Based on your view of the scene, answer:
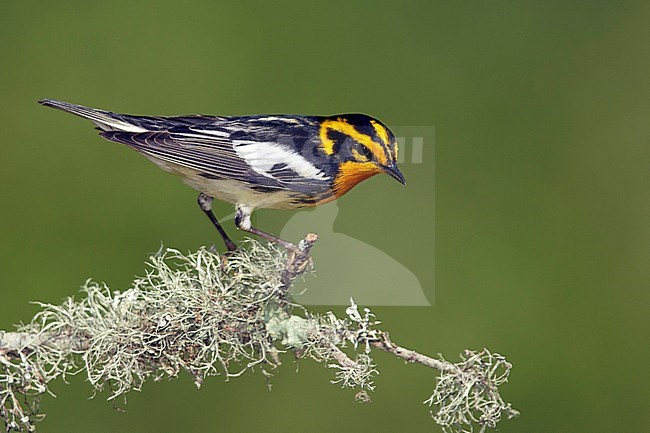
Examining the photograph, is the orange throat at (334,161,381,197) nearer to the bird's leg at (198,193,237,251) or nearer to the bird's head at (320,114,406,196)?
the bird's head at (320,114,406,196)

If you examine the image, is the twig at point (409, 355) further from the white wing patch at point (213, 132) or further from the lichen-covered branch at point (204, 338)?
the white wing patch at point (213, 132)

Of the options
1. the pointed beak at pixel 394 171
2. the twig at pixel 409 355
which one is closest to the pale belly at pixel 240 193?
the pointed beak at pixel 394 171

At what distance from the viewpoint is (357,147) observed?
124 centimetres

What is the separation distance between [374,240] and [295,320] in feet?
1.71

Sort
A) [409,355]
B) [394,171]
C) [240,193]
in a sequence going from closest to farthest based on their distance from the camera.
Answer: [409,355]
[394,171]
[240,193]

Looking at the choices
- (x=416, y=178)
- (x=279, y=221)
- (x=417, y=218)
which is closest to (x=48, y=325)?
(x=279, y=221)

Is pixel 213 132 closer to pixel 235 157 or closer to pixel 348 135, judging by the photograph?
pixel 235 157

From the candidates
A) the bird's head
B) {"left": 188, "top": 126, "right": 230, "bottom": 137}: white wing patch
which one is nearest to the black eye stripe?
the bird's head

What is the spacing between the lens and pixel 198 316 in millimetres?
1181

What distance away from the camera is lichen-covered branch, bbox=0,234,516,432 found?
114 centimetres

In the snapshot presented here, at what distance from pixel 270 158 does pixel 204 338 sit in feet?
0.97

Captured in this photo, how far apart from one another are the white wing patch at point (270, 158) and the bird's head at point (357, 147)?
0.04 m

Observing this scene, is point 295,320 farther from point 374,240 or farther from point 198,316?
point 374,240

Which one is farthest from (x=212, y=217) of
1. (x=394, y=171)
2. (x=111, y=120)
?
(x=394, y=171)
